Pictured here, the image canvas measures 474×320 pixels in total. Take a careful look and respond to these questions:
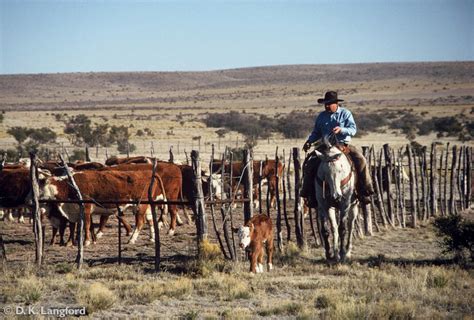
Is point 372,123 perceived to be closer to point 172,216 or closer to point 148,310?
point 172,216

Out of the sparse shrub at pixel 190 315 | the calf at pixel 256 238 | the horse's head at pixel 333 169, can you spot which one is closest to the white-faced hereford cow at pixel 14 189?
the calf at pixel 256 238

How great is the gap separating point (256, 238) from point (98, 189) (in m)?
4.55

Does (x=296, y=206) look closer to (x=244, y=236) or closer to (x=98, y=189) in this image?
(x=244, y=236)

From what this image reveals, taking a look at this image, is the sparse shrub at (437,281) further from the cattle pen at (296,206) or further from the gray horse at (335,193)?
the cattle pen at (296,206)

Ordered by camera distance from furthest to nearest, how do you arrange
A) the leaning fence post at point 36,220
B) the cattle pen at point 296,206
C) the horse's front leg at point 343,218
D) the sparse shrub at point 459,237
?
the horse's front leg at point 343,218 < the leaning fence post at point 36,220 < the sparse shrub at point 459,237 < the cattle pen at point 296,206

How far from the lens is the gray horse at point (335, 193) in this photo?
1113cm

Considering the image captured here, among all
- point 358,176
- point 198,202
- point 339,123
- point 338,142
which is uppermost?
point 339,123

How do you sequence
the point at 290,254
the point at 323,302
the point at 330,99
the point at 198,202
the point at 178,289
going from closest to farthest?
1. the point at 323,302
2. the point at 178,289
3. the point at 198,202
4. the point at 330,99
5. the point at 290,254

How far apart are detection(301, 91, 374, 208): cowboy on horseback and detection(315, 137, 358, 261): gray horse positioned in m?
0.17

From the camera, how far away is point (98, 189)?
45.6ft

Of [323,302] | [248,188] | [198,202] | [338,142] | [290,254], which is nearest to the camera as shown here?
[323,302]

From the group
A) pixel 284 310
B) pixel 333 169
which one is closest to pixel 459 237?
pixel 333 169

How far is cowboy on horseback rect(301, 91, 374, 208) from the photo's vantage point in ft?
37.9

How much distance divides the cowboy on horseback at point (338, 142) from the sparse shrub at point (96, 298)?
13.3 feet
